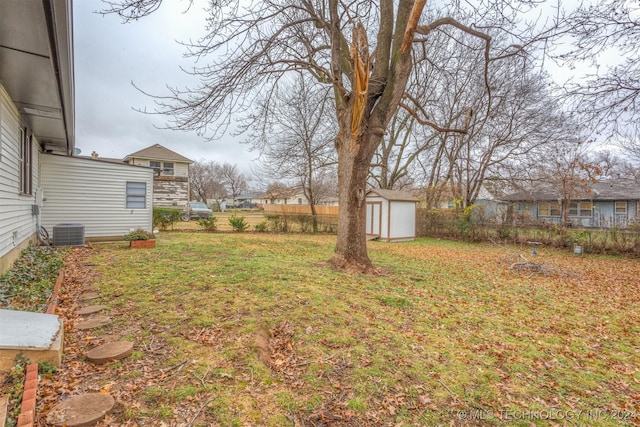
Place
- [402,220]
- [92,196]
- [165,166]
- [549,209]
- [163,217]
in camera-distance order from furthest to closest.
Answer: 1. [549,209]
2. [165,166]
3. [402,220]
4. [163,217]
5. [92,196]

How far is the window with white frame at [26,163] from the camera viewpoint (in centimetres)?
657

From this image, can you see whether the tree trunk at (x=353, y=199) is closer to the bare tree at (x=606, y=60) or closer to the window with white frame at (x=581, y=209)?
the bare tree at (x=606, y=60)

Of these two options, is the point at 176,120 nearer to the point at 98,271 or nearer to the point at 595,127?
the point at 98,271

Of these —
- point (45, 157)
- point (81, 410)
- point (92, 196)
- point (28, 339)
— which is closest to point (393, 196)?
point (92, 196)

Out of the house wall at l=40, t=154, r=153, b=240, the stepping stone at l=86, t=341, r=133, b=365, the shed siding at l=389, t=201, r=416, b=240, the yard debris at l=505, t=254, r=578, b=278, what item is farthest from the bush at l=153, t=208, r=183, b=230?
the yard debris at l=505, t=254, r=578, b=278

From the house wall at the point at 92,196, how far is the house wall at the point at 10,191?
2.65m

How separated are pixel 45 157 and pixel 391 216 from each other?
12805 mm

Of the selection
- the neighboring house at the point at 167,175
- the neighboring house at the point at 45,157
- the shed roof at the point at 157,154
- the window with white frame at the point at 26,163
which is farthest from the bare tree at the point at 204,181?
the window with white frame at the point at 26,163

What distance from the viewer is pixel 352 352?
10.3 feet

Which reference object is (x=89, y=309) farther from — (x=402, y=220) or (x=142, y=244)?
(x=402, y=220)

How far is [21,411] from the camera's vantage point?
6.33 feet

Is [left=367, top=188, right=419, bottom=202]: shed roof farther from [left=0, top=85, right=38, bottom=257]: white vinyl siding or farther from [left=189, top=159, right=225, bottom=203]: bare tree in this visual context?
[left=189, top=159, right=225, bottom=203]: bare tree

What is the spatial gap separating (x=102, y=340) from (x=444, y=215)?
51.6 feet

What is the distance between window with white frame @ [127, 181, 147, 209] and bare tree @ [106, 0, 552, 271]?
6.09 metres
